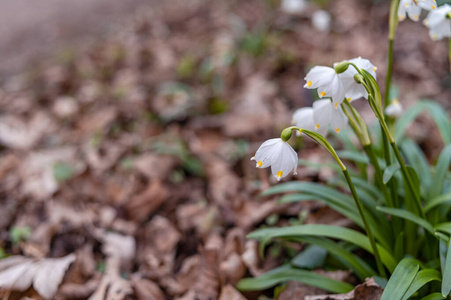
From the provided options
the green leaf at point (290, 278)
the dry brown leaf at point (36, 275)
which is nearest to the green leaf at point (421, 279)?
the green leaf at point (290, 278)

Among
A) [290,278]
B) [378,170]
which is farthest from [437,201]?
[290,278]

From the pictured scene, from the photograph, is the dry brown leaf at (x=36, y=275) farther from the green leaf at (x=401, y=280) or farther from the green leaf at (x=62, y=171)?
the green leaf at (x=401, y=280)

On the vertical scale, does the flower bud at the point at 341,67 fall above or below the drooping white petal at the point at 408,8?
below

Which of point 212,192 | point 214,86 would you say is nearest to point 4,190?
point 212,192

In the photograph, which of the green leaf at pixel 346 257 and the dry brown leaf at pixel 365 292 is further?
the green leaf at pixel 346 257

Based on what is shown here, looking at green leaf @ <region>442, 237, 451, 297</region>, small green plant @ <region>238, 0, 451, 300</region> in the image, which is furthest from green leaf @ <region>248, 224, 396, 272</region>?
green leaf @ <region>442, 237, 451, 297</region>

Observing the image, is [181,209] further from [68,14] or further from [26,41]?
[68,14]

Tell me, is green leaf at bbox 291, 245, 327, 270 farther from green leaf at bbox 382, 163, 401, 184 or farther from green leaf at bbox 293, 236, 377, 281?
green leaf at bbox 382, 163, 401, 184
